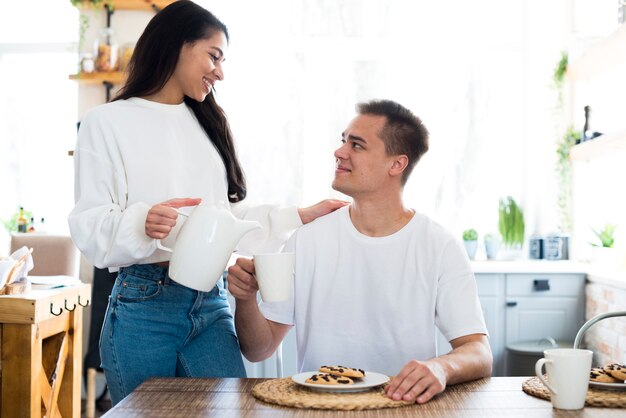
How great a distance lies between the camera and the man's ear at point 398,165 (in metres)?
1.93

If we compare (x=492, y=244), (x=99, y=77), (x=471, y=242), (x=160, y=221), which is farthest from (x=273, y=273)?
(x=99, y=77)

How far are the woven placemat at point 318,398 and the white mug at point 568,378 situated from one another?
23 centimetres

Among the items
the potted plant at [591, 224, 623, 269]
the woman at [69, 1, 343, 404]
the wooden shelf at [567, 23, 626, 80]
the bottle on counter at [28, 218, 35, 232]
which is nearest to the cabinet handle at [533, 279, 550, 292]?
the potted plant at [591, 224, 623, 269]

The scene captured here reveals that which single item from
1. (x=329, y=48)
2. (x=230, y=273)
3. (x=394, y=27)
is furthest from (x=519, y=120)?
(x=230, y=273)

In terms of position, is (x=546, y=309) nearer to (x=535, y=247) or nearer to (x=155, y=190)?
(x=535, y=247)

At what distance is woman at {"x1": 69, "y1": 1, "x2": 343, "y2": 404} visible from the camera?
1.65 metres

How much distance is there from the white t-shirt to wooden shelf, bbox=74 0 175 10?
2955 millimetres

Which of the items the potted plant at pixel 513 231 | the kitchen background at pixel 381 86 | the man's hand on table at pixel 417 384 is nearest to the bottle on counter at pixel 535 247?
the potted plant at pixel 513 231

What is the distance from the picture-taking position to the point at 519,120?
459 centimetres

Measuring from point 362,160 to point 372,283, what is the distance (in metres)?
0.31

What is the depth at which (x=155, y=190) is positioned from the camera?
1749 millimetres

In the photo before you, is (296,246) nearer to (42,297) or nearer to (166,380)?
(166,380)

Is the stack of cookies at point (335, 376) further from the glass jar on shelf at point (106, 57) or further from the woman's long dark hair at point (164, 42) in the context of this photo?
the glass jar on shelf at point (106, 57)

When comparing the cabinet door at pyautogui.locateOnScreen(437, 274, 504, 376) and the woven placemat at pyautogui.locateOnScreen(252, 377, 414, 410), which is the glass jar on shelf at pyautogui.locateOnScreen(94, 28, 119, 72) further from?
the woven placemat at pyautogui.locateOnScreen(252, 377, 414, 410)
